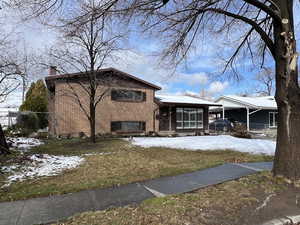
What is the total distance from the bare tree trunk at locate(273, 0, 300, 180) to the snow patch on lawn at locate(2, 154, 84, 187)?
5.86 m

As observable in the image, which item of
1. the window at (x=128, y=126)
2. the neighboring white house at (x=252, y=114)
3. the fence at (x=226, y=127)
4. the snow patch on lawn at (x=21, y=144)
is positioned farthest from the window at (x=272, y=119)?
the snow patch on lawn at (x=21, y=144)

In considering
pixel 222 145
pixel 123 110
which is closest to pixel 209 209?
pixel 222 145

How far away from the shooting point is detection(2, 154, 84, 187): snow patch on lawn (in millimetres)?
5852

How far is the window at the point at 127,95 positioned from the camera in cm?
1938

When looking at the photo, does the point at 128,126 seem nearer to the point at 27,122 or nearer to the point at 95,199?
the point at 27,122

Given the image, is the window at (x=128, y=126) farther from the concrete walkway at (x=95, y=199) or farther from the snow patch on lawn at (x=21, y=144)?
the concrete walkway at (x=95, y=199)

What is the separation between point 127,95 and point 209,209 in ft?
54.6

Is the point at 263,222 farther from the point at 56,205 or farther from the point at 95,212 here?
the point at 56,205

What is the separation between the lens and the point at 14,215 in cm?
360

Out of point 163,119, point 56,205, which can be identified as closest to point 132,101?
point 163,119

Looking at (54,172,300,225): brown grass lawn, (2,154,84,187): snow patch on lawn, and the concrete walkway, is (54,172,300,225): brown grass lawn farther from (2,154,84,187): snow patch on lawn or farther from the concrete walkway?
(2,154,84,187): snow patch on lawn

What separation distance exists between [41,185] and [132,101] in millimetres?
15252

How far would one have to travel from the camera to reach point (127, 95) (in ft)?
65.4

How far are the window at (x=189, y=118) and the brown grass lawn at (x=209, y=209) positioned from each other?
18.1m
